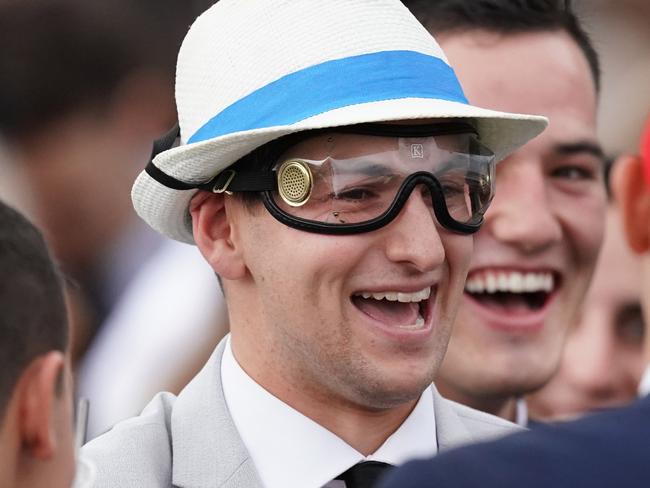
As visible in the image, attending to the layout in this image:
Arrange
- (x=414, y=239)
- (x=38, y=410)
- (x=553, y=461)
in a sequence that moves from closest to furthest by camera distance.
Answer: (x=553, y=461) → (x=38, y=410) → (x=414, y=239)

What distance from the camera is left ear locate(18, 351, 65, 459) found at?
109 inches

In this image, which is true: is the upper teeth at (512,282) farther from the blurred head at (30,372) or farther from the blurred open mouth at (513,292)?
the blurred head at (30,372)

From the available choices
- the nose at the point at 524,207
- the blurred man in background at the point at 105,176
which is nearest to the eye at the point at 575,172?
the nose at the point at 524,207

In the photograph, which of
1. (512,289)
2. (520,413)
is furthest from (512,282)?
(520,413)

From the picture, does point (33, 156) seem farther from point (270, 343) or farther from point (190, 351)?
point (270, 343)

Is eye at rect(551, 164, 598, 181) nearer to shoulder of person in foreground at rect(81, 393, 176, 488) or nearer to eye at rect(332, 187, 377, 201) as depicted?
eye at rect(332, 187, 377, 201)

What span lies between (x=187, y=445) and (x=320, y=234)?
66 cm

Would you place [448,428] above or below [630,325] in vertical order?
above

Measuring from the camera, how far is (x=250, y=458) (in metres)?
3.63

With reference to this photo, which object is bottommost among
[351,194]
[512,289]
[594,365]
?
[594,365]

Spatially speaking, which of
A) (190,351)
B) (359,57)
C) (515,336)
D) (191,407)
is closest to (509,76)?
(515,336)

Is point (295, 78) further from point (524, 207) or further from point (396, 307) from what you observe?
point (524, 207)

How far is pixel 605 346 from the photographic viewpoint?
6.23 metres

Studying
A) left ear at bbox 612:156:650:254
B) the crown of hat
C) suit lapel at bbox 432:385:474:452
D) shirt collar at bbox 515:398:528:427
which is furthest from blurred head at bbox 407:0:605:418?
left ear at bbox 612:156:650:254
